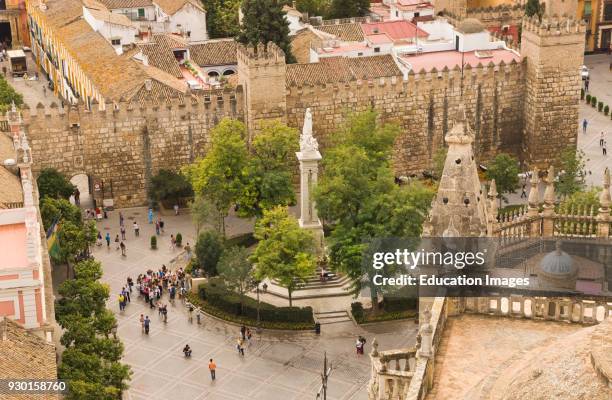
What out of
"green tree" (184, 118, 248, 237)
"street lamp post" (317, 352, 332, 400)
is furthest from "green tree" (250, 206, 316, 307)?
"green tree" (184, 118, 248, 237)

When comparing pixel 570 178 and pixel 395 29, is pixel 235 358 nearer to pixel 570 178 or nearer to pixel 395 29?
pixel 570 178

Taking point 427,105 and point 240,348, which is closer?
point 240,348

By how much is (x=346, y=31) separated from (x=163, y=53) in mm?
12915

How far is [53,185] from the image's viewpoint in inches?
2311

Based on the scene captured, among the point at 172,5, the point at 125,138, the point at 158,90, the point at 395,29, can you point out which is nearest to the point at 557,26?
the point at 395,29

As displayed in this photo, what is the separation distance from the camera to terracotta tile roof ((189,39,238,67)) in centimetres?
7706

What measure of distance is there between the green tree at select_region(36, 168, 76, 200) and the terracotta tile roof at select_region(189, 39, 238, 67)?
19572mm

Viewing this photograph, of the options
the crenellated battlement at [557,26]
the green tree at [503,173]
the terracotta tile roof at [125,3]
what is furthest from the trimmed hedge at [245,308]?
the terracotta tile roof at [125,3]

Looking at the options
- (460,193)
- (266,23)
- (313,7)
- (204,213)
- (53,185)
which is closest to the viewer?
(460,193)

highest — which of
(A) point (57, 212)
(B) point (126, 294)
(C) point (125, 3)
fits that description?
(C) point (125, 3)

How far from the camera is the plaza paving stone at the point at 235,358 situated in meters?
43.4

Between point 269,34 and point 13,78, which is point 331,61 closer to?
point 269,34

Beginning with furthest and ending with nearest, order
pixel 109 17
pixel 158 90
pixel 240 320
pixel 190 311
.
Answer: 1. pixel 109 17
2. pixel 158 90
3. pixel 190 311
4. pixel 240 320

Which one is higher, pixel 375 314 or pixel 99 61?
Answer: pixel 99 61
